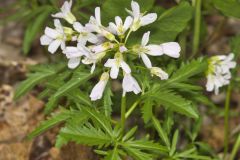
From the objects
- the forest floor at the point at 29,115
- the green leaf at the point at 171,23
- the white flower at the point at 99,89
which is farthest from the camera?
the forest floor at the point at 29,115

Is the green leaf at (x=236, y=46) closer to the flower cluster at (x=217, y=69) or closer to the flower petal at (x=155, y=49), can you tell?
the flower cluster at (x=217, y=69)

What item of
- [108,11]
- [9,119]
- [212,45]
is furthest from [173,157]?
[212,45]

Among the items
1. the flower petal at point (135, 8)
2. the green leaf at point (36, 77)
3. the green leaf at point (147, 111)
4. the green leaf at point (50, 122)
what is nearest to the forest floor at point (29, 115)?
the green leaf at point (36, 77)

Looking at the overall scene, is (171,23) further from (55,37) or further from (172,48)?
(55,37)

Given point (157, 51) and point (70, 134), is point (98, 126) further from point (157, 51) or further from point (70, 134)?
point (157, 51)

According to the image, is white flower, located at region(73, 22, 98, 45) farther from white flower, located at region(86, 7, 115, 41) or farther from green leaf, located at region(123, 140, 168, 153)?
green leaf, located at region(123, 140, 168, 153)

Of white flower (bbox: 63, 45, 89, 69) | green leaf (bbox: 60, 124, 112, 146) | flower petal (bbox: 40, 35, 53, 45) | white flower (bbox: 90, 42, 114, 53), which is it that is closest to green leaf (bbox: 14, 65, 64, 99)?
flower petal (bbox: 40, 35, 53, 45)

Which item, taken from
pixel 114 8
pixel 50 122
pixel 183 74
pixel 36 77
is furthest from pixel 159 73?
pixel 36 77
